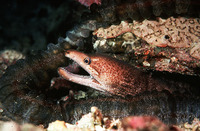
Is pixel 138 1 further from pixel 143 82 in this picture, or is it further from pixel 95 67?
pixel 143 82

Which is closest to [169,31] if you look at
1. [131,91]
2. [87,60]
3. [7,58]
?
[131,91]

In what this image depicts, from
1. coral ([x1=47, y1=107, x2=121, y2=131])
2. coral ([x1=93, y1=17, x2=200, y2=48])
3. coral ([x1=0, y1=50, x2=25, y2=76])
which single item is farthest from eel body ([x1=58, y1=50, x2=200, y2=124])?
coral ([x1=0, y1=50, x2=25, y2=76])

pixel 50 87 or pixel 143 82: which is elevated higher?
pixel 143 82

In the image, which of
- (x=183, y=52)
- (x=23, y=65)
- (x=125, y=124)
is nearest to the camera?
(x=125, y=124)

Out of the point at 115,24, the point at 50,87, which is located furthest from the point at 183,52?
the point at 50,87

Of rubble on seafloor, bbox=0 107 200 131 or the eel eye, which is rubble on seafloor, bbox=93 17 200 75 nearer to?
the eel eye

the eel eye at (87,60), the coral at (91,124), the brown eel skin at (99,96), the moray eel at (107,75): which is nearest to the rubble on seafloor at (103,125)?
the coral at (91,124)

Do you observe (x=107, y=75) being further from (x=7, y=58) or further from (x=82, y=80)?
(x=7, y=58)
